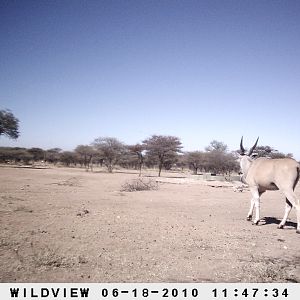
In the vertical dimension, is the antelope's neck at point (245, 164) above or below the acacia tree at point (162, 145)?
below

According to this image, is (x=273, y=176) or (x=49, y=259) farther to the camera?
(x=273, y=176)

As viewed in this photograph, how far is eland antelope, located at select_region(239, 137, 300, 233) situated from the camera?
336 inches

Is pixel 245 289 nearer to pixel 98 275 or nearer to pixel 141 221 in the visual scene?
pixel 98 275

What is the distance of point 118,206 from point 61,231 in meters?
4.63

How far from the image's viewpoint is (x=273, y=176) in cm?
903

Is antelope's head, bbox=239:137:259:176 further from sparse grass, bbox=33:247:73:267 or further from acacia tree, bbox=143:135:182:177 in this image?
acacia tree, bbox=143:135:182:177

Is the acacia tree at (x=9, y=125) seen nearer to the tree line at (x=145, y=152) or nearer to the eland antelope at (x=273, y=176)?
the tree line at (x=145, y=152)

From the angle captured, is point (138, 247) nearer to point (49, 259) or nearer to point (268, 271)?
point (49, 259)

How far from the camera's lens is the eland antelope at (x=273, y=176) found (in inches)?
336
